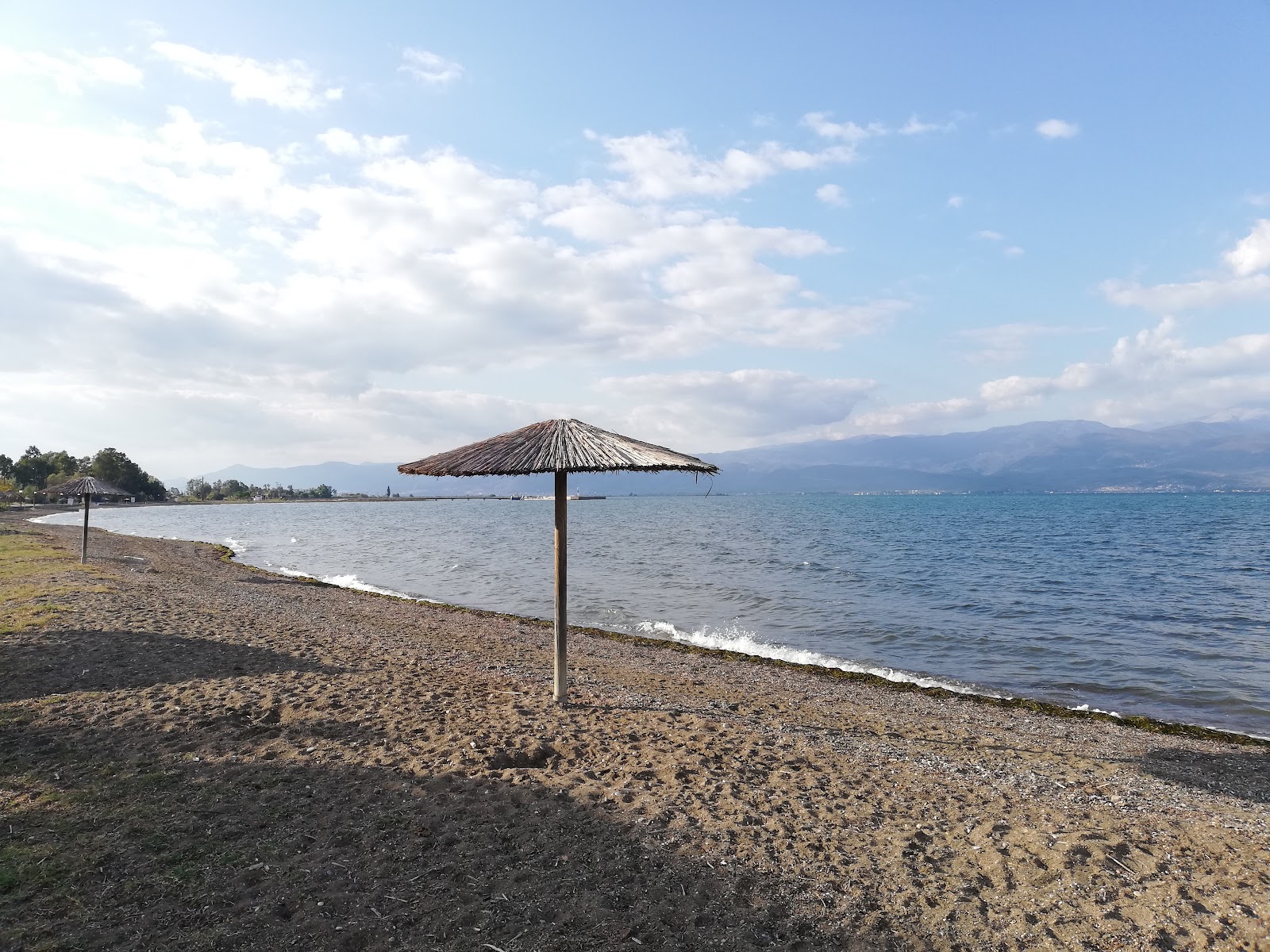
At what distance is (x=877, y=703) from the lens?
35.7ft

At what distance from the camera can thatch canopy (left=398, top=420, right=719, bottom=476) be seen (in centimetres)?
750

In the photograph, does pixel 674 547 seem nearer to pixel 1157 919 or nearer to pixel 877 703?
pixel 877 703

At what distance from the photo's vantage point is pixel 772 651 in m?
15.3

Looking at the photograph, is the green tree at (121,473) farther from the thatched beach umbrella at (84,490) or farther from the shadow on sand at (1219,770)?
the shadow on sand at (1219,770)

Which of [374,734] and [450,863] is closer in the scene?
[450,863]

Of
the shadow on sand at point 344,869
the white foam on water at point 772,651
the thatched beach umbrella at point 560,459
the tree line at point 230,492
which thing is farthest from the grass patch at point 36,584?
the tree line at point 230,492

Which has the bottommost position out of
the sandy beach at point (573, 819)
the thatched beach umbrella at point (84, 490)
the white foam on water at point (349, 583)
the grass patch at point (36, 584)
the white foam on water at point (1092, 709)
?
the white foam on water at point (1092, 709)

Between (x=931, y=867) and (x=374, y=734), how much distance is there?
5609 mm

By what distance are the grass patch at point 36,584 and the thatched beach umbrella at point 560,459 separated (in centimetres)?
881

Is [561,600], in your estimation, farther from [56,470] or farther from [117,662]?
[56,470]

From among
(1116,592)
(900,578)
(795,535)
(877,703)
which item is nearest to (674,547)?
(795,535)

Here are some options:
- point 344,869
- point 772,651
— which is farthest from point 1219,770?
point 344,869

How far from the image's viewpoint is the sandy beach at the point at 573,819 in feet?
13.7

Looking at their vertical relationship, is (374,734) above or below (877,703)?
above
